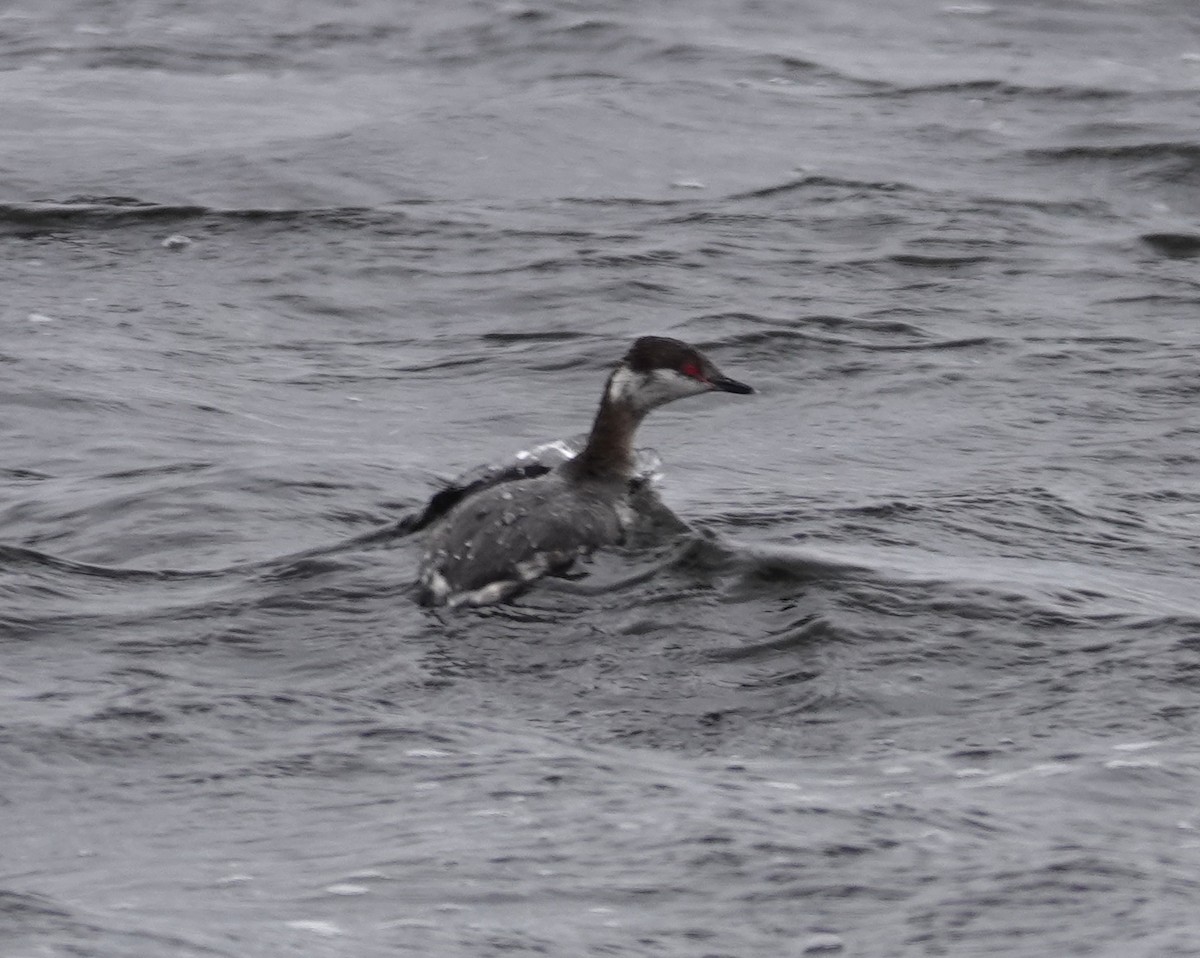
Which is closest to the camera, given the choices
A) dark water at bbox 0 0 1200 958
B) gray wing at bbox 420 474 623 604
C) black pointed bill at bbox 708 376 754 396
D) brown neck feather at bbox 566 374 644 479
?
dark water at bbox 0 0 1200 958

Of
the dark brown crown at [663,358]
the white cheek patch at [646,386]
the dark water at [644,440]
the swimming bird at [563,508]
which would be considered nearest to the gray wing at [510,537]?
the swimming bird at [563,508]

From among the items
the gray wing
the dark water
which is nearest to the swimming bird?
the gray wing

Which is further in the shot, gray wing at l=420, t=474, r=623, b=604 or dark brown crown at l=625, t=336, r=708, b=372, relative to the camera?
dark brown crown at l=625, t=336, r=708, b=372

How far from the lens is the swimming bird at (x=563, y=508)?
8.45 meters

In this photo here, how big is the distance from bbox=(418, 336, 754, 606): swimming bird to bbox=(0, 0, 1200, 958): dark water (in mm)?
152

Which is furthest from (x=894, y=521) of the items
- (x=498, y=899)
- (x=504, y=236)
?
(x=504, y=236)

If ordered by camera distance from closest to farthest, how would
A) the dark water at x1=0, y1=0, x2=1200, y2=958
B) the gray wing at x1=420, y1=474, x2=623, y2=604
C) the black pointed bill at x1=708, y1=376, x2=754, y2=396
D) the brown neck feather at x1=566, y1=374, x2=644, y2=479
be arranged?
the dark water at x1=0, y1=0, x2=1200, y2=958, the gray wing at x1=420, y1=474, x2=623, y2=604, the brown neck feather at x1=566, y1=374, x2=644, y2=479, the black pointed bill at x1=708, y1=376, x2=754, y2=396

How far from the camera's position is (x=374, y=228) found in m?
14.2

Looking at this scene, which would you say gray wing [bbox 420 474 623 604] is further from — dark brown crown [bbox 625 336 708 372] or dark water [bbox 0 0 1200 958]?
dark brown crown [bbox 625 336 708 372]

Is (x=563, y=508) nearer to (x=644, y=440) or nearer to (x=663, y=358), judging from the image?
(x=663, y=358)

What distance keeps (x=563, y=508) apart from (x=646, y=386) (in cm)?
88

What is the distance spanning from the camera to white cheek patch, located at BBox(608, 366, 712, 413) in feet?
31.5

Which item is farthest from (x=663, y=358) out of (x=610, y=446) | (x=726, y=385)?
(x=610, y=446)

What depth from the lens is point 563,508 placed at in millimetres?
8961
